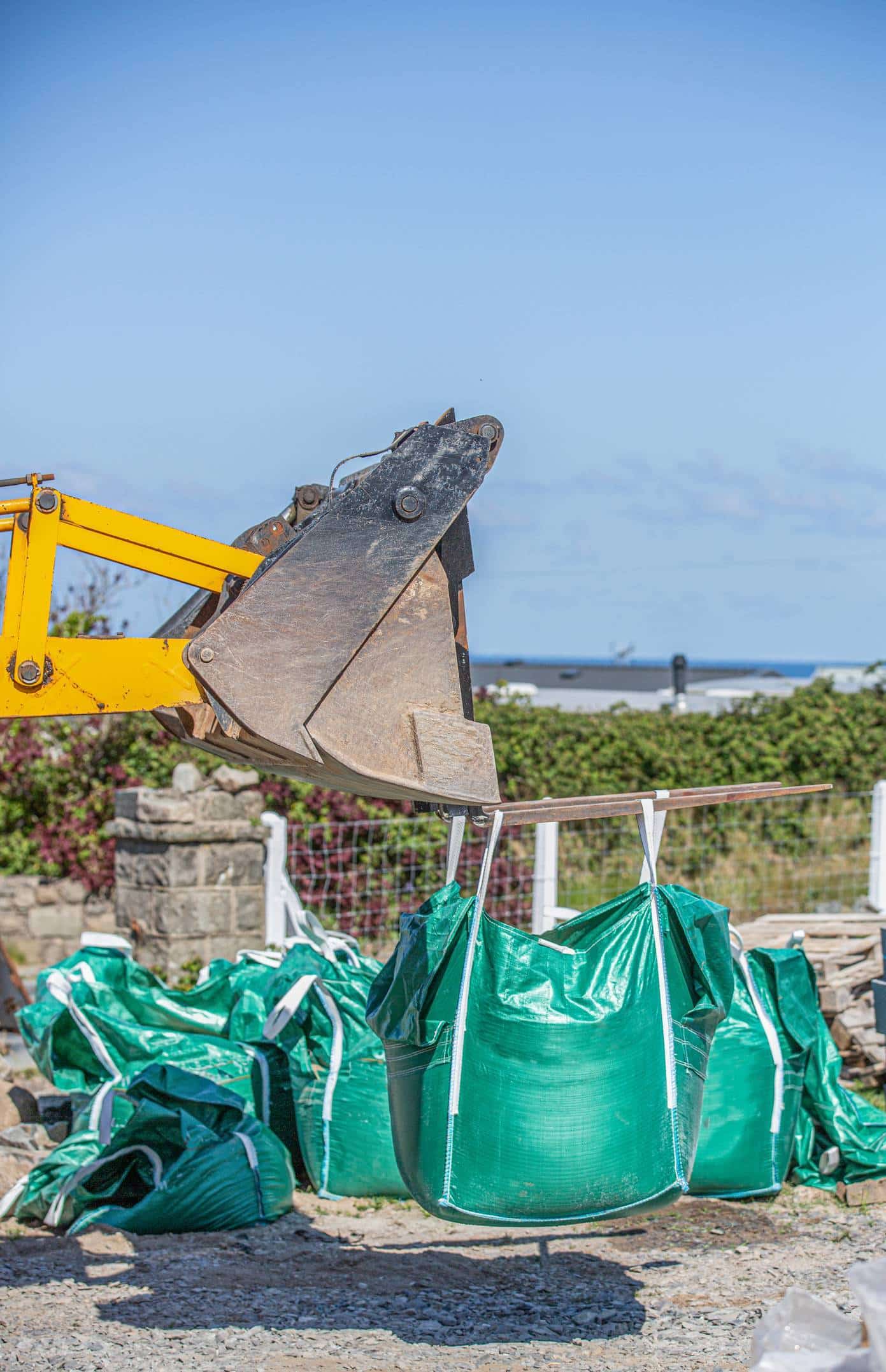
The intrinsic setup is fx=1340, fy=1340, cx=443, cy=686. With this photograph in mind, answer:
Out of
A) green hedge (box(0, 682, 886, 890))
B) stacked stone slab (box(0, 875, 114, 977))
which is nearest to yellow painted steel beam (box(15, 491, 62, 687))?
green hedge (box(0, 682, 886, 890))

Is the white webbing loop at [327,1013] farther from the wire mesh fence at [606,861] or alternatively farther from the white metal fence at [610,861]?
the wire mesh fence at [606,861]

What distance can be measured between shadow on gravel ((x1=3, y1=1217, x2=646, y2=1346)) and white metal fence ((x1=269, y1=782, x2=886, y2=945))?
301 cm

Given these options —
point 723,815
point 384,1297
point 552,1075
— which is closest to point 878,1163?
point 384,1297

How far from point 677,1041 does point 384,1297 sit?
1.46 meters

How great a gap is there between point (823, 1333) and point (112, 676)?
2.05 metres

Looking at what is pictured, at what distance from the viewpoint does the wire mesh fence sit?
29.8 feet

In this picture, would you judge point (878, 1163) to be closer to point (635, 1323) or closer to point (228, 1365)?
point (635, 1323)

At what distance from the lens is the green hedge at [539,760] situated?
32.5 feet

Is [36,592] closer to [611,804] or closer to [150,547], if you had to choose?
[150,547]

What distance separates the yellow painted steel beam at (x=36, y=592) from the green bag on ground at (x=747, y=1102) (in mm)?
2948

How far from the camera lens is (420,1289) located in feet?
14.0

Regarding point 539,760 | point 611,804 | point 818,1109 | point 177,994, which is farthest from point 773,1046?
point 539,760

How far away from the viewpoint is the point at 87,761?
10266 millimetres

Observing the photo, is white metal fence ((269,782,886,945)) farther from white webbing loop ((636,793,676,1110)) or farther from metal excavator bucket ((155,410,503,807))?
metal excavator bucket ((155,410,503,807))
